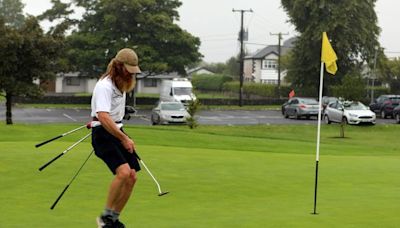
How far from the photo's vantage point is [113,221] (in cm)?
729

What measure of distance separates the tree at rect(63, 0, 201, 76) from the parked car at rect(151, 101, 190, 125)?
22.1 meters

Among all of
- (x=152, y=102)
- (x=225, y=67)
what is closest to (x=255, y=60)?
(x=225, y=67)

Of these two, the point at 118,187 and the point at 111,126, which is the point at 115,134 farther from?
the point at 118,187

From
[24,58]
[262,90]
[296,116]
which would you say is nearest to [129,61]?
[24,58]

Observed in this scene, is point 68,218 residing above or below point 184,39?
below

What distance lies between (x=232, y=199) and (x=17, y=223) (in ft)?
12.0

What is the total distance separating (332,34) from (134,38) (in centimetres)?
2211

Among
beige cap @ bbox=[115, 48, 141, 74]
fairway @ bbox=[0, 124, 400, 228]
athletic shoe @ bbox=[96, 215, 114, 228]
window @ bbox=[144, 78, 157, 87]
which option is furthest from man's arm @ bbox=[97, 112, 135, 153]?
window @ bbox=[144, 78, 157, 87]

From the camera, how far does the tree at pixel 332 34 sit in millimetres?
72250

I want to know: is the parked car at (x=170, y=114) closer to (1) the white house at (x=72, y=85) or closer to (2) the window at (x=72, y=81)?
(2) the window at (x=72, y=81)

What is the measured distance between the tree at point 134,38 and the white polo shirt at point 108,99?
5882 centimetres

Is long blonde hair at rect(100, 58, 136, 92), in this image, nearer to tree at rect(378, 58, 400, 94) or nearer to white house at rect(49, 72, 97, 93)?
tree at rect(378, 58, 400, 94)

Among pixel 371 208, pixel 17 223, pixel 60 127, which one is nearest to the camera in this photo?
pixel 17 223

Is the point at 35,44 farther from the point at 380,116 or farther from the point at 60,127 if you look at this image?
the point at 380,116
